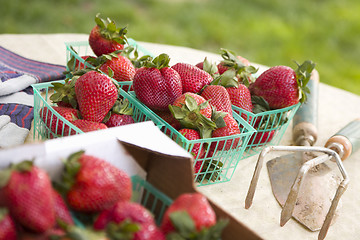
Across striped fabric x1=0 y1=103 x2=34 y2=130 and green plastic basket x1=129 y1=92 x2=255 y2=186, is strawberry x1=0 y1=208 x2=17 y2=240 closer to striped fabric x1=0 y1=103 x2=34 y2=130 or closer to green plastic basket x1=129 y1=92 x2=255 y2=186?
green plastic basket x1=129 y1=92 x2=255 y2=186

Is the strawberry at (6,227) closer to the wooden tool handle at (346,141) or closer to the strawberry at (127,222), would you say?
the strawberry at (127,222)

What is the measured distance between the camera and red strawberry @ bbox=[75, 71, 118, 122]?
961 millimetres

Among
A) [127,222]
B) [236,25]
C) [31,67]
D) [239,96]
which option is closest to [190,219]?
[127,222]

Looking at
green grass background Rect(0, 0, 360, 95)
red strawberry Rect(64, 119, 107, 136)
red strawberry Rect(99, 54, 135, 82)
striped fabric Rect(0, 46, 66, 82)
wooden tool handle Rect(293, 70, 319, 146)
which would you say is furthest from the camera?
green grass background Rect(0, 0, 360, 95)

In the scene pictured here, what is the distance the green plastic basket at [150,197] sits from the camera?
27.5 inches

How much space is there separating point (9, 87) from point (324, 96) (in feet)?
3.42

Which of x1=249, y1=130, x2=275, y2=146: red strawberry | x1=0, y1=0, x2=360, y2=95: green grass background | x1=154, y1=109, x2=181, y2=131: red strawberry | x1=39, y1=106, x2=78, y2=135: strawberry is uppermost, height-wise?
x1=154, y1=109, x2=181, y2=131: red strawberry

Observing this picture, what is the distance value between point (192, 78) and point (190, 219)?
573mm

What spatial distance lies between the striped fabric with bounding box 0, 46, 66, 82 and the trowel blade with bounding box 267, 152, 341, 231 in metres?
0.67

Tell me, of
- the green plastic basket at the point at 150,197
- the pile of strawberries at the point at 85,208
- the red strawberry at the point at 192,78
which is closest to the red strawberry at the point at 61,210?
the pile of strawberries at the point at 85,208

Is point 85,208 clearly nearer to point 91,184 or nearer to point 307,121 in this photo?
point 91,184

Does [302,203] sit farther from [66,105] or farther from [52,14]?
[52,14]

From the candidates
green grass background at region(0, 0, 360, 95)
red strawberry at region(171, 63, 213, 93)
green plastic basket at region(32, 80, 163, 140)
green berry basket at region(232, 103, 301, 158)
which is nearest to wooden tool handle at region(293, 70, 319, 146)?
green berry basket at region(232, 103, 301, 158)

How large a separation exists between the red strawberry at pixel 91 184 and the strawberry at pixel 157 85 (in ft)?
1.38
